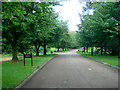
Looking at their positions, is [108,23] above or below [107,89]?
above

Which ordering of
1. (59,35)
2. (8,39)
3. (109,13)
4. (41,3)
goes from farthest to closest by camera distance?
(59,35)
(109,13)
(8,39)
(41,3)

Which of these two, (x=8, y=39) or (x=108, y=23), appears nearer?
(x=8, y=39)

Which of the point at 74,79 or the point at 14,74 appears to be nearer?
the point at 74,79

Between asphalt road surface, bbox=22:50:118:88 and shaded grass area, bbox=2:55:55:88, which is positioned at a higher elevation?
shaded grass area, bbox=2:55:55:88

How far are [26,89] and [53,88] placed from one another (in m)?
1.08

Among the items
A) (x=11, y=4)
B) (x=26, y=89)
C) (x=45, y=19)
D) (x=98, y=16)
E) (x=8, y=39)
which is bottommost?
(x=26, y=89)

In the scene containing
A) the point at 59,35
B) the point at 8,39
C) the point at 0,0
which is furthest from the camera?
the point at 59,35

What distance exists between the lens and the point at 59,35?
3072 centimetres

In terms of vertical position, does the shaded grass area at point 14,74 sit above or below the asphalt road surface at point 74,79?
above

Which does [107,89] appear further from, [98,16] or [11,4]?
[98,16]

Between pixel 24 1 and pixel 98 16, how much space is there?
16.0 meters

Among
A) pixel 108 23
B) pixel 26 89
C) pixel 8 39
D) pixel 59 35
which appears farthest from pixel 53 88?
pixel 59 35

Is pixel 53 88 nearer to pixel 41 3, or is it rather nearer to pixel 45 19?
pixel 41 3

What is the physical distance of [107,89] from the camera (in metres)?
5.69
